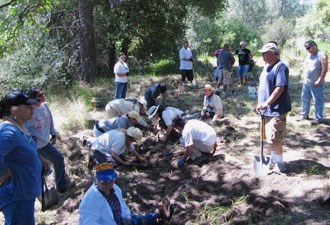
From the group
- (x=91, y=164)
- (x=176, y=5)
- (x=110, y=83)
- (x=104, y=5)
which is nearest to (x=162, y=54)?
(x=176, y=5)

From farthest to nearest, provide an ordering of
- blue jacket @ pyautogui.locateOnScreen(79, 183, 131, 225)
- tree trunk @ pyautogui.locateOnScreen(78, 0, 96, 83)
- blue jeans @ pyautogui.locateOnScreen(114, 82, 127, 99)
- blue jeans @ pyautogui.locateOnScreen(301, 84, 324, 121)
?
tree trunk @ pyautogui.locateOnScreen(78, 0, 96, 83) → blue jeans @ pyautogui.locateOnScreen(114, 82, 127, 99) → blue jeans @ pyautogui.locateOnScreen(301, 84, 324, 121) → blue jacket @ pyautogui.locateOnScreen(79, 183, 131, 225)

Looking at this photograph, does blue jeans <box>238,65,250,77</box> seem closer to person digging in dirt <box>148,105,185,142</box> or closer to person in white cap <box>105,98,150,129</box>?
person in white cap <box>105,98,150,129</box>

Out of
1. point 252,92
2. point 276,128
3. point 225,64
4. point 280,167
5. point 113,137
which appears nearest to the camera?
point 276,128

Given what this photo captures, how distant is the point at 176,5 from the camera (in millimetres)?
16344

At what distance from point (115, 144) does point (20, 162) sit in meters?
2.81

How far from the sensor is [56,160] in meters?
5.35

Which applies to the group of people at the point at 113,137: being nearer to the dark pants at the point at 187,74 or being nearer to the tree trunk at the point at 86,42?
the dark pants at the point at 187,74

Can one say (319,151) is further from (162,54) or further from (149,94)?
(162,54)

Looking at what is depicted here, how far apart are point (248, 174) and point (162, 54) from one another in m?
12.3

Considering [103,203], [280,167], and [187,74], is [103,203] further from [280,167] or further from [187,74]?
[187,74]

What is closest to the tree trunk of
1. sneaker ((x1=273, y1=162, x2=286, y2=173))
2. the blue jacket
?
sneaker ((x1=273, y1=162, x2=286, y2=173))

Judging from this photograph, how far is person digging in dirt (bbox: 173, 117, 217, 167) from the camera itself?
5.66 metres

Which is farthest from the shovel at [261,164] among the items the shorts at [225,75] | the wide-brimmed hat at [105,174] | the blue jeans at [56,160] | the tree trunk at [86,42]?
the tree trunk at [86,42]

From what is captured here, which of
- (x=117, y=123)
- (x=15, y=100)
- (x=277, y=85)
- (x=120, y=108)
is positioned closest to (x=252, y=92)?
(x=120, y=108)
